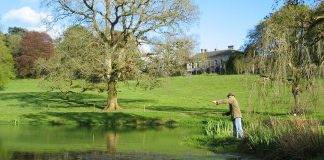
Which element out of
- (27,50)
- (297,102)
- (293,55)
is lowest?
(297,102)

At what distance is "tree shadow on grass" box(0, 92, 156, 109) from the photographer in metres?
49.8

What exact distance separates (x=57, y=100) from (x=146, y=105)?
11.1 metres

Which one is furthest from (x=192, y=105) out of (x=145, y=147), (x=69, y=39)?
(x=145, y=147)

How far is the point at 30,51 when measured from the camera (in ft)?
333

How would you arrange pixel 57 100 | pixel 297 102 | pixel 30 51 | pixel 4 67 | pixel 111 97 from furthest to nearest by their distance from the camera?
pixel 30 51, pixel 4 67, pixel 57 100, pixel 111 97, pixel 297 102

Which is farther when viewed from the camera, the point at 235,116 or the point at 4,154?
the point at 235,116

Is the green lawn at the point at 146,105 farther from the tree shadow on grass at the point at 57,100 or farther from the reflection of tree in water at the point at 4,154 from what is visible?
the reflection of tree in water at the point at 4,154

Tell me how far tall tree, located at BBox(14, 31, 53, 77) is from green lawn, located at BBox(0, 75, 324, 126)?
34.9ft

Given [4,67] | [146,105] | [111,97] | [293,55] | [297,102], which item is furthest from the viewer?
[4,67]

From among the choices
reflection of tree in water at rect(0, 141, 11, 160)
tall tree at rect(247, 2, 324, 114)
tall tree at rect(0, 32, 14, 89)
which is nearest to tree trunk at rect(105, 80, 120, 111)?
tall tree at rect(247, 2, 324, 114)

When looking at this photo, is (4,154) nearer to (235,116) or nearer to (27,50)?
(235,116)

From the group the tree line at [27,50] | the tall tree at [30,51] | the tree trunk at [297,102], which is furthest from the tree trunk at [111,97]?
the tall tree at [30,51]

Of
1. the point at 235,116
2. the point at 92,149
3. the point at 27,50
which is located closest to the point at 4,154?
the point at 92,149

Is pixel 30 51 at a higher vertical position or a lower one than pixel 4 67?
higher
